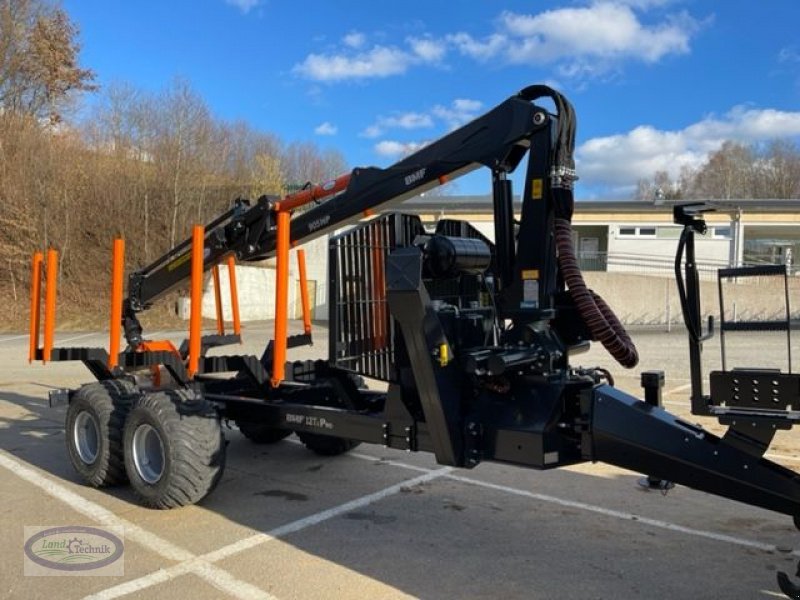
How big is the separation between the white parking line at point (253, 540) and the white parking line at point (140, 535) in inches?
1.7

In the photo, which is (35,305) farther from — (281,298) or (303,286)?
(281,298)

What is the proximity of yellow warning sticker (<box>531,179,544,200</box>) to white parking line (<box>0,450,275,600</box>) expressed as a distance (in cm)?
280

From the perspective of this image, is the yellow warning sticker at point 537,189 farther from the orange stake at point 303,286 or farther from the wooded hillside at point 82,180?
the wooded hillside at point 82,180

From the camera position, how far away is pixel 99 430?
229 inches

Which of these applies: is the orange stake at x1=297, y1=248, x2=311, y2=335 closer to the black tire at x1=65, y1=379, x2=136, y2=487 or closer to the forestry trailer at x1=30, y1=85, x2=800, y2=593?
the forestry trailer at x1=30, y1=85, x2=800, y2=593

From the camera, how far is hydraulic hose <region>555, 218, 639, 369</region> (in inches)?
160

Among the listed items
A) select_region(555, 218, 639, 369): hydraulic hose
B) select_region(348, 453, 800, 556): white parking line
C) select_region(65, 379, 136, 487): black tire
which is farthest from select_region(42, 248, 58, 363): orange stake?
select_region(555, 218, 639, 369): hydraulic hose

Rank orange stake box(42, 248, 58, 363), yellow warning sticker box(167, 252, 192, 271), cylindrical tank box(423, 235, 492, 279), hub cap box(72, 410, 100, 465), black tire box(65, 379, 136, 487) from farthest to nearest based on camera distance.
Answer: yellow warning sticker box(167, 252, 192, 271)
orange stake box(42, 248, 58, 363)
hub cap box(72, 410, 100, 465)
black tire box(65, 379, 136, 487)
cylindrical tank box(423, 235, 492, 279)

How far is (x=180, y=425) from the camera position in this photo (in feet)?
16.9

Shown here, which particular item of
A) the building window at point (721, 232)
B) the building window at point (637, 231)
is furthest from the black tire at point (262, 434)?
the building window at point (721, 232)

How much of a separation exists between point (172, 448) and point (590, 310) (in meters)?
3.13

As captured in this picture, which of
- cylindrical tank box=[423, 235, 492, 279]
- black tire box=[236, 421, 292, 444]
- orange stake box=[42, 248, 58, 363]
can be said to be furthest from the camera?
black tire box=[236, 421, 292, 444]

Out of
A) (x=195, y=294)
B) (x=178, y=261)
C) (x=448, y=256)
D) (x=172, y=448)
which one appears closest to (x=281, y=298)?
(x=195, y=294)

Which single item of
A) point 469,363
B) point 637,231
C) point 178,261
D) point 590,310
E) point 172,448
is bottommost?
point 172,448
